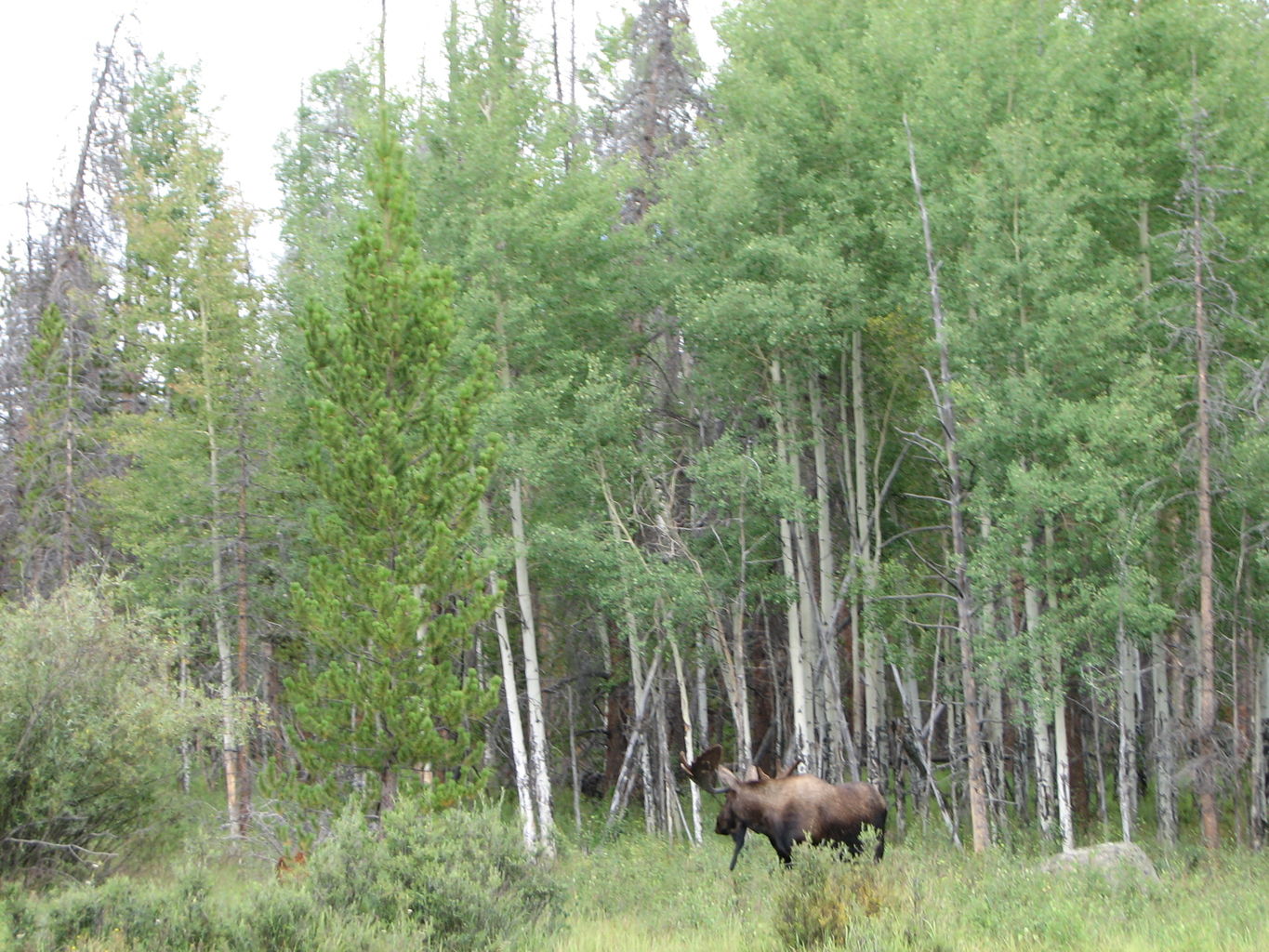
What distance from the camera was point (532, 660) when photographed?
2062 centimetres

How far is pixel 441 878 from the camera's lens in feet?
34.8

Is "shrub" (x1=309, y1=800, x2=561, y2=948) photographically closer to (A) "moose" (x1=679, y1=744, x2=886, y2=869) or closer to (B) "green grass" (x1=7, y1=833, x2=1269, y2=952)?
(B) "green grass" (x1=7, y1=833, x2=1269, y2=952)

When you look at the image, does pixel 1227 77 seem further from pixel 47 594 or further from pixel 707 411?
pixel 47 594

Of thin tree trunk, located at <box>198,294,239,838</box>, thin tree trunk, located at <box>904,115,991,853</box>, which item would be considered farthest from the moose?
thin tree trunk, located at <box>198,294,239,838</box>

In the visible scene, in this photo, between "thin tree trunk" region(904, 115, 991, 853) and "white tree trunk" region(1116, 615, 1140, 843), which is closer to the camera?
"thin tree trunk" region(904, 115, 991, 853)

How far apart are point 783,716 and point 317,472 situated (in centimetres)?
1312

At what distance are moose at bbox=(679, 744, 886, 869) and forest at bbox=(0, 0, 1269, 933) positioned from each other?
2.71 m

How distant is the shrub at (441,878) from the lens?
10523 millimetres

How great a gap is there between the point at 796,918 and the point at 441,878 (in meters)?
2.94

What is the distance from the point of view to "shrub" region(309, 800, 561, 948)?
34.5 feet

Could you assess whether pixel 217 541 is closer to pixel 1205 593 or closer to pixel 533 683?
pixel 533 683

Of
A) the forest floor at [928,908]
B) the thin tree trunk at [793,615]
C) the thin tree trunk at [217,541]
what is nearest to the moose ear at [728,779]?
the forest floor at [928,908]

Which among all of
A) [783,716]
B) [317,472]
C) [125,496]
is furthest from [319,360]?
[783,716]

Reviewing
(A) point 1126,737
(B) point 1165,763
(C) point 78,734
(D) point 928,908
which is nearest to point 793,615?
(A) point 1126,737
